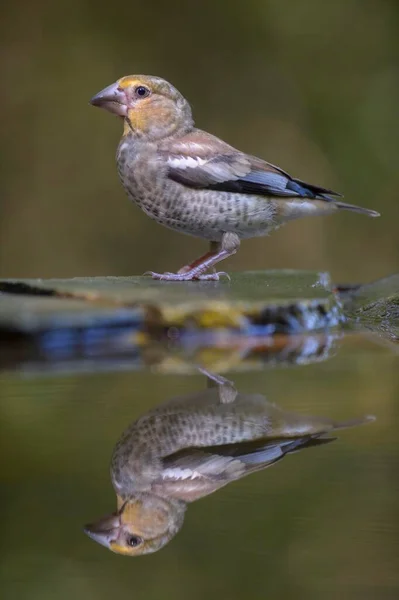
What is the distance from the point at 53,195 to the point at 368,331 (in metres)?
4.13

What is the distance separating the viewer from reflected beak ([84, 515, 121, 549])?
945 mm

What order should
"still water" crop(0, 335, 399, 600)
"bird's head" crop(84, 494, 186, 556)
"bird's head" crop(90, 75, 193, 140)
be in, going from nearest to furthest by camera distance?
"still water" crop(0, 335, 399, 600) < "bird's head" crop(84, 494, 186, 556) < "bird's head" crop(90, 75, 193, 140)

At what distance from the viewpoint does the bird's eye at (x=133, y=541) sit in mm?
963

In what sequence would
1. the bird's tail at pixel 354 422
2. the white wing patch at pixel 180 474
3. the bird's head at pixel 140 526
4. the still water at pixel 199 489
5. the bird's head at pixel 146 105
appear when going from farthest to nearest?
the bird's head at pixel 146 105 < the bird's tail at pixel 354 422 < the white wing patch at pixel 180 474 < the bird's head at pixel 140 526 < the still water at pixel 199 489

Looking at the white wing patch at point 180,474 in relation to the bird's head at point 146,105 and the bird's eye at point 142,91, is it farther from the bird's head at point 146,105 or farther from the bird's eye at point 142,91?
the bird's eye at point 142,91

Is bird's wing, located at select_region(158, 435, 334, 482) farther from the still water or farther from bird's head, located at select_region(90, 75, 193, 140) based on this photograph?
bird's head, located at select_region(90, 75, 193, 140)

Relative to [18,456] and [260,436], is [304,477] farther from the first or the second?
[18,456]

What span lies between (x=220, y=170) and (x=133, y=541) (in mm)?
1815

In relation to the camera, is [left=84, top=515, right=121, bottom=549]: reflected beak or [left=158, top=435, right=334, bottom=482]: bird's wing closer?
[left=84, top=515, right=121, bottom=549]: reflected beak

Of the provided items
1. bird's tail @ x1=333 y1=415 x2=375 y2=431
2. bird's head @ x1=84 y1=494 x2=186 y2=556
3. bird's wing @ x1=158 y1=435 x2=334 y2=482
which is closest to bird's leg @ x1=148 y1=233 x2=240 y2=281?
bird's tail @ x1=333 y1=415 x2=375 y2=431

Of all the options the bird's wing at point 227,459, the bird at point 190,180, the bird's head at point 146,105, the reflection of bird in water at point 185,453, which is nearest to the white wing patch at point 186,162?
the bird at point 190,180

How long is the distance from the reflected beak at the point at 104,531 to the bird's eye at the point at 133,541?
0.01 m

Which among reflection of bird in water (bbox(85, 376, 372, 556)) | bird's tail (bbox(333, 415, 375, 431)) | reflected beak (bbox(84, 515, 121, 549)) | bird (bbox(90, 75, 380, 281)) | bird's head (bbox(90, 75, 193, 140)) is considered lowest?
bird's tail (bbox(333, 415, 375, 431))

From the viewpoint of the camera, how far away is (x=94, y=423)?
1407 millimetres
